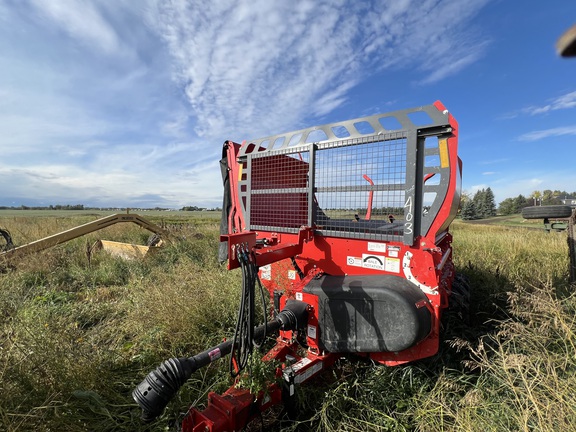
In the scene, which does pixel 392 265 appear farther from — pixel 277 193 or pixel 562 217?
pixel 562 217

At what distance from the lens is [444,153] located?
7.57 ft

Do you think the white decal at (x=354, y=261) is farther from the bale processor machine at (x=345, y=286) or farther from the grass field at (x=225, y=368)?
the grass field at (x=225, y=368)

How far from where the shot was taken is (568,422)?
163 cm

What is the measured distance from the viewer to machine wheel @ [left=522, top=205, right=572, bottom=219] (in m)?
4.55

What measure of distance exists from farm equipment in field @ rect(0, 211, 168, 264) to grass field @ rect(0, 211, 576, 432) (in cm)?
164

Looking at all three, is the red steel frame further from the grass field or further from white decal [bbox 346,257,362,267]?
the grass field

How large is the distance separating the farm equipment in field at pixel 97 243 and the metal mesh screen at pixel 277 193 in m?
5.10

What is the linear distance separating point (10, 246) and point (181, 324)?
7017 mm

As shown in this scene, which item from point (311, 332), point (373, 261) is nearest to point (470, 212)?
point (373, 261)

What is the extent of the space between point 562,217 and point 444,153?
3973mm

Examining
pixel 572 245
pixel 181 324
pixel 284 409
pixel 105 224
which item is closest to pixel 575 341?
pixel 572 245

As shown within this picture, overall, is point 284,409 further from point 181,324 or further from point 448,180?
point 448,180

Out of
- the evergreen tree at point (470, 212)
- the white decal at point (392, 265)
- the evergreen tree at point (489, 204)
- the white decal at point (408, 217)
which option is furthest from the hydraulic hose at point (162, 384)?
the evergreen tree at point (489, 204)

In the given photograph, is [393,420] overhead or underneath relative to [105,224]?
underneath
